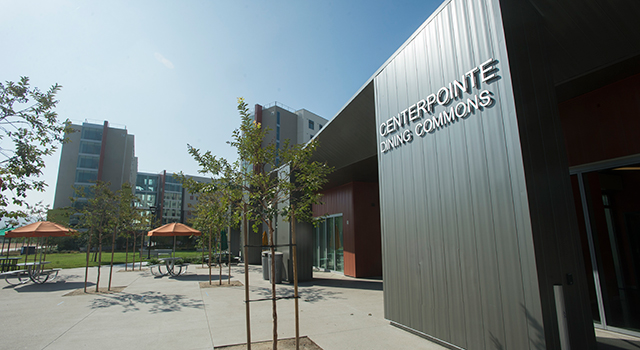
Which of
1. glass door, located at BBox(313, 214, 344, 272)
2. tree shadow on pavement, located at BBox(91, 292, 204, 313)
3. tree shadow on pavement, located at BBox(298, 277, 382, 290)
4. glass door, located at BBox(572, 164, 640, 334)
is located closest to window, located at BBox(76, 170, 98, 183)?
glass door, located at BBox(313, 214, 344, 272)

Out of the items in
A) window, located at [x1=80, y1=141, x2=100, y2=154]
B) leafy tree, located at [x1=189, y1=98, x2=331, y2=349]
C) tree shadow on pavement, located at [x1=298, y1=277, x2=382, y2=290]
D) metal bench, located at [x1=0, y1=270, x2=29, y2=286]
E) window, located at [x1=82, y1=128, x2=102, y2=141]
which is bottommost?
tree shadow on pavement, located at [x1=298, y1=277, x2=382, y2=290]

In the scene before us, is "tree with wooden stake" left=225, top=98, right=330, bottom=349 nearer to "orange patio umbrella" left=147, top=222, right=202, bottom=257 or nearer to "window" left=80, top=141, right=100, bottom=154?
"orange patio umbrella" left=147, top=222, right=202, bottom=257

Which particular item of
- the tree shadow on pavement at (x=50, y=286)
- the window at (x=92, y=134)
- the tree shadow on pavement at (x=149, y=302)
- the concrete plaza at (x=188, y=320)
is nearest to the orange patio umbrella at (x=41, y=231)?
the tree shadow on pavement at (x=50, y=286)

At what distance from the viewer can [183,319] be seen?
6.81m

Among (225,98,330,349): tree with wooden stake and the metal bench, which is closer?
(225,98,330,349): tree with wooden stake

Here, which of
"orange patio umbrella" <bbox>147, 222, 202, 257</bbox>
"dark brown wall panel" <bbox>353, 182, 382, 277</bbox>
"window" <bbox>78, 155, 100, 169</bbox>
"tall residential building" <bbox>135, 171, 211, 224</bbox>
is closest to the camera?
"dark brown wall panel" <bbox>353, 182, 382, 277</bbox>

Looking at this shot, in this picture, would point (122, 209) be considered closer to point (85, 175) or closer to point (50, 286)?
point (50, 286)

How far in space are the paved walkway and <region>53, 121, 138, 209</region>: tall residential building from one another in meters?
50.9

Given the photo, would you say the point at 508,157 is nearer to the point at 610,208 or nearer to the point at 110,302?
the point at 610,208

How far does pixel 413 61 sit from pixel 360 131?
12.5 feet

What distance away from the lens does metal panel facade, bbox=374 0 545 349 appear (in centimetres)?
374

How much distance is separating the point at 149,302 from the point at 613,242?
1082 centimetres

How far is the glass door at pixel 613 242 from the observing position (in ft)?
17.9

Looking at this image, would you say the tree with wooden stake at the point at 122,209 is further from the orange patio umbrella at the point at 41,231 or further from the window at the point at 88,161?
the window at the point at 88,161
